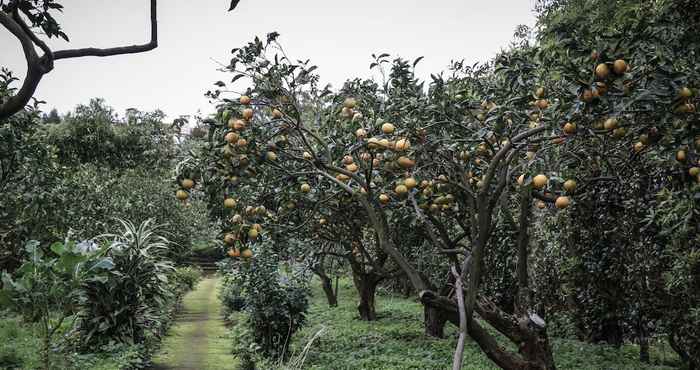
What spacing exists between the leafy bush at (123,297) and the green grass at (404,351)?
2.31 m

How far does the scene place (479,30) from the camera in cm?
1052

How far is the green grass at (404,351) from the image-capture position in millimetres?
7016

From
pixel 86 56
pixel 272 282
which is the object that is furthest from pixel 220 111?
pixel 272 282

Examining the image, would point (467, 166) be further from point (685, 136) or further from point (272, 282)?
point (272, 282)

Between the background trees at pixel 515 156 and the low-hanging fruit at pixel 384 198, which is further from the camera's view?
the low-hanging fruit at pixel 384 198

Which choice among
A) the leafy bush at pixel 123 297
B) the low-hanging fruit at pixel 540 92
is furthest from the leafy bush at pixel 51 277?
the low-hanging fruit at pixel 540 92

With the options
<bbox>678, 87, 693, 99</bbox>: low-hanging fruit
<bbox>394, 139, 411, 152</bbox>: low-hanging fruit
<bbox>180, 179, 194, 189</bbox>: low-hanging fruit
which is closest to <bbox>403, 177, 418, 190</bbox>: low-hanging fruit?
<bbox>394, 139, 411, 152</bbox>: low-hanging fruit

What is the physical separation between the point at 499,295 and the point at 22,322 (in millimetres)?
7918

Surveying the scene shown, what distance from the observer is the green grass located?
276 inches

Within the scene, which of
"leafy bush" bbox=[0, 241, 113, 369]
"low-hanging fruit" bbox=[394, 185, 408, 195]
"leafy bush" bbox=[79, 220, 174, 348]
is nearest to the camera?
"low-hanging fruit" bbox=[394, 185, 408, 195]

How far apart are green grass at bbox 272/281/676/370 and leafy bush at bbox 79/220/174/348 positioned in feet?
7.58

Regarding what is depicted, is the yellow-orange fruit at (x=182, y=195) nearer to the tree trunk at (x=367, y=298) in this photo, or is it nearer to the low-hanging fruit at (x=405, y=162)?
the low-hanging fruit at (x=405, y=162)

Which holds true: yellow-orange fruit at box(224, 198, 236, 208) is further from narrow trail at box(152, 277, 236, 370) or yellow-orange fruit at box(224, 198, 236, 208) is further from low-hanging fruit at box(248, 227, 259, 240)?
narrow trail at box(152, 277, 236, 370)

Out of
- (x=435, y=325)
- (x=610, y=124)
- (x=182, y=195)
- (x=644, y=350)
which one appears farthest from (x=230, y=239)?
(x=644, y=350)
